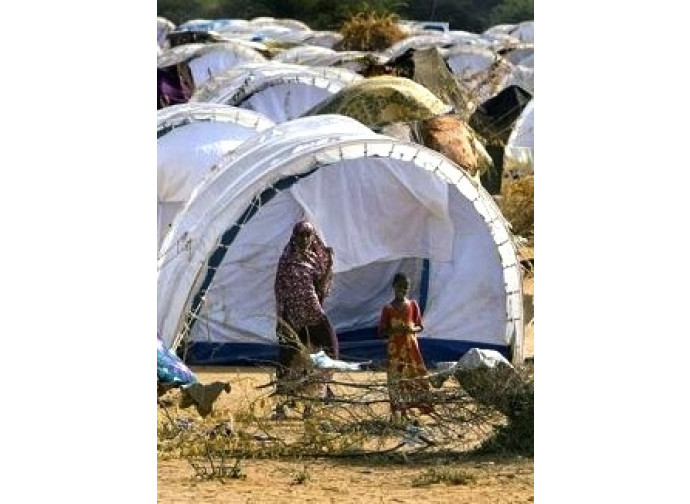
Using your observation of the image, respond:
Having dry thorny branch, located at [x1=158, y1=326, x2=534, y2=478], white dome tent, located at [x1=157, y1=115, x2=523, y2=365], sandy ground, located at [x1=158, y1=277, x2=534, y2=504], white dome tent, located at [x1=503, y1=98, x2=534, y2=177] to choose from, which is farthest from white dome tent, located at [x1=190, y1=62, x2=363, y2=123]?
sandy ground, located at [x1=158, y1=277, x2=534, y2=504]

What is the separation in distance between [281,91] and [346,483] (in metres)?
10.7

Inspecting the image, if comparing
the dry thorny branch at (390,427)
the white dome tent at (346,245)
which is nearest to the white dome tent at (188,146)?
the white dome tent at (346,245)

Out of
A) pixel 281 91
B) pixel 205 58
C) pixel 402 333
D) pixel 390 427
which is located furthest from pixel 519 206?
pixel 205 58

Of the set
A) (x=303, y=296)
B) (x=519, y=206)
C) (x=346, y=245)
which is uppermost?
(x=519, y=206)

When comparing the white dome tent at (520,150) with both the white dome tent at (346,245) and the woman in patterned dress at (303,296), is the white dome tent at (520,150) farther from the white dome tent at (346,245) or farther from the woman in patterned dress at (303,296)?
the woman in patterned dress at (303,296)

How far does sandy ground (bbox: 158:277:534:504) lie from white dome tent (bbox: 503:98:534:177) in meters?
7.30

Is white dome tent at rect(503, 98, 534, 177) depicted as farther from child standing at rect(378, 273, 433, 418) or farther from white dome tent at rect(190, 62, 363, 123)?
child standing at rect(378, 273, 433, 418)

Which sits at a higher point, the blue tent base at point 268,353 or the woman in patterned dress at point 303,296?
the woman in patterned dress at point 303,296

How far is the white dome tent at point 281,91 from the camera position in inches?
648

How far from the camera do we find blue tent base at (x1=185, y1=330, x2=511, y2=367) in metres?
9.23

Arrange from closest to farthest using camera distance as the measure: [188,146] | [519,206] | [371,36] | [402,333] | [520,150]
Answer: [402,333], [188,146], [519,206], [520,150], [371,36]

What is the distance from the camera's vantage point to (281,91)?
1669 cm

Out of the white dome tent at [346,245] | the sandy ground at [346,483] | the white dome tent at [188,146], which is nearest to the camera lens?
the sandy ground at [346,483]

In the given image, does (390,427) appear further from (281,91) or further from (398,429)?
(281,91)
